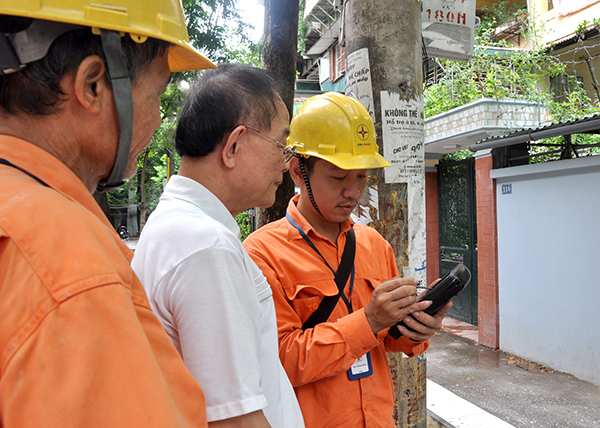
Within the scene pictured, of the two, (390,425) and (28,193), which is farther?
(390,425)

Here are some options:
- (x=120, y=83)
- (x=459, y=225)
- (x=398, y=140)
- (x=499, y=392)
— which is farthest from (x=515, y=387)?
(x=120, y=83)

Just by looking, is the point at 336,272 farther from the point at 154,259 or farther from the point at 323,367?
the point at 154,259

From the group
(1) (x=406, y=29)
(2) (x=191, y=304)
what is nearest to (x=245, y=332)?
(2) (x=191, y=304)

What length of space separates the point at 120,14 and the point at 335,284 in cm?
135

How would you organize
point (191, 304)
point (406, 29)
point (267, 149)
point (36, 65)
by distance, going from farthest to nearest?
point (406, 29), point (267, 149), point (191, 304), point (36, 65)

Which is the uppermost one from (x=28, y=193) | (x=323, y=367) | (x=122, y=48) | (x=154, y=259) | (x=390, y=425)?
(x=122, y=48)

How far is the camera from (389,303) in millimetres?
1670

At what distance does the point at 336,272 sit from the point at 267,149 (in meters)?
0.77

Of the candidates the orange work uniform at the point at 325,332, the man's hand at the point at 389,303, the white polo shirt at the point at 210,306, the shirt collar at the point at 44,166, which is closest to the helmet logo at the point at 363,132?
the orange work uniform at the point at 325,332

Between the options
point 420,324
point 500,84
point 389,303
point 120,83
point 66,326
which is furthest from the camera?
point 500,84

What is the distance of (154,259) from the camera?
1066 millimetres

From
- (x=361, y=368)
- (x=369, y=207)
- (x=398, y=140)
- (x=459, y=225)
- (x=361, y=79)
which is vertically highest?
(x=361, y=79)

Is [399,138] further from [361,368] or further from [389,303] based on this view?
[361,368]

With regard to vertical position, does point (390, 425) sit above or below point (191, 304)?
below
